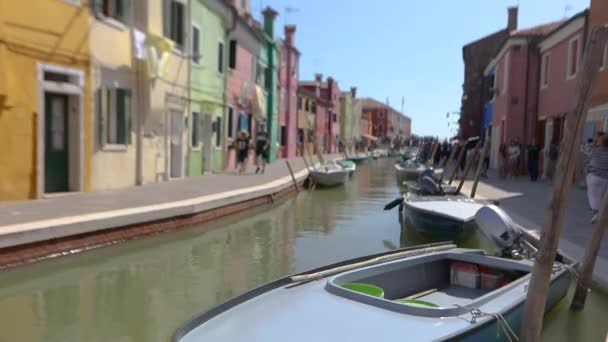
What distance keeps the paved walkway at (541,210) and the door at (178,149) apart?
324 inches

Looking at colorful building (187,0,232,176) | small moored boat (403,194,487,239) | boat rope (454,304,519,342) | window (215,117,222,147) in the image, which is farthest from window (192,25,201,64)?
boat rope (454,304,519,342)

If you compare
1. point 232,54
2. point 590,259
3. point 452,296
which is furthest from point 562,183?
point 232,54

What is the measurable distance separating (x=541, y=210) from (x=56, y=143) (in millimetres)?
9944

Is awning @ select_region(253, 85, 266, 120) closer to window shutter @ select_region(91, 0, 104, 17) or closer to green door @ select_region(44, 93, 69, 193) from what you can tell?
window shutter @ select_region(91, 0, 104, 17)

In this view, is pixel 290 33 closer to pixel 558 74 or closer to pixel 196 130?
pixel 558 74

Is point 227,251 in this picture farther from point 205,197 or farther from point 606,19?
point 606,19

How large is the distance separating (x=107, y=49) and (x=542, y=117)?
16905 mm

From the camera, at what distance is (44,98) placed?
10797 mm

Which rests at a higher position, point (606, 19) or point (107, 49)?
point (606, 19)

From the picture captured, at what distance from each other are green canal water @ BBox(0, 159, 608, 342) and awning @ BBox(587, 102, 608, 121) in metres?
6.81

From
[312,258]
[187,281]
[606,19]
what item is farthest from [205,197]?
[606,19]

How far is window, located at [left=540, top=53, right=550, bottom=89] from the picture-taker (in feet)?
72.5

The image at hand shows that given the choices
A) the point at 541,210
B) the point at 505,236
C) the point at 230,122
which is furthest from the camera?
the point at 230,122

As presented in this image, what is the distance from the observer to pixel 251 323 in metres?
3.86
